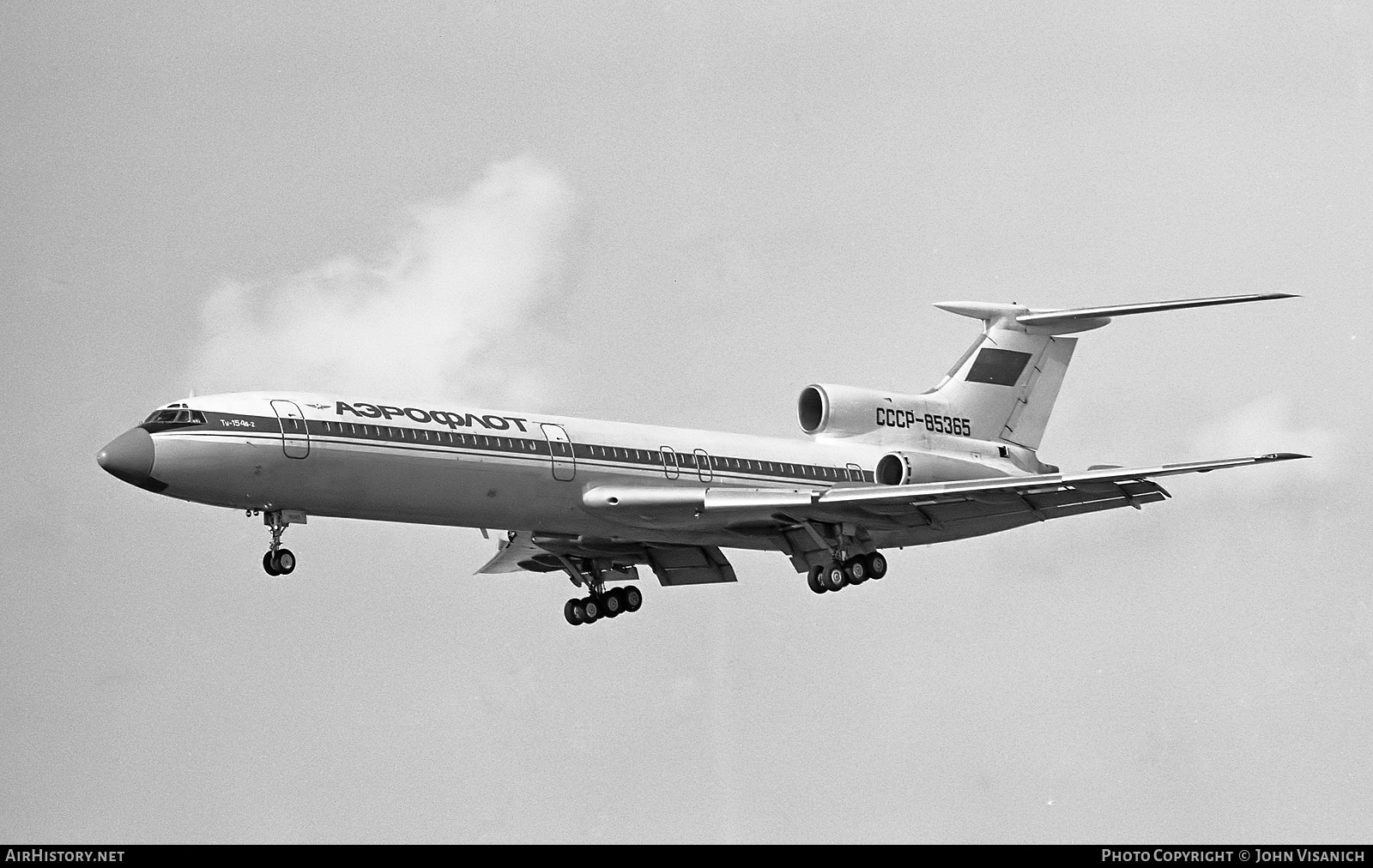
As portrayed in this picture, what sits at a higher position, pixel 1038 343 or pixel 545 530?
pixel 1038 343

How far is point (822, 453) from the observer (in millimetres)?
42250

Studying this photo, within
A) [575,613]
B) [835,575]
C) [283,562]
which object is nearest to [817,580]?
[835,575]

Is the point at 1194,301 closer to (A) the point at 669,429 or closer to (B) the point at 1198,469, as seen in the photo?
(B) the point at 1198,469

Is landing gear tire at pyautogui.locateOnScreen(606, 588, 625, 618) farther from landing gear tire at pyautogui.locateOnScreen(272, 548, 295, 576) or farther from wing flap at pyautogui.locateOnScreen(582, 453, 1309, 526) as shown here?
landing gear tire at pyautogui.locateOnScreen(272, 548, 295, 576)

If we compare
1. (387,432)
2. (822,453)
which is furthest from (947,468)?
(387,432)

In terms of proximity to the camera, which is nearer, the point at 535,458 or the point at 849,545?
the point at 535,458

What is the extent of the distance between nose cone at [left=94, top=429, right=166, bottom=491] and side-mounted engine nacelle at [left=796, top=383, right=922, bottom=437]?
1450cm

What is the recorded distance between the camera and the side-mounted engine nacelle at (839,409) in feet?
142

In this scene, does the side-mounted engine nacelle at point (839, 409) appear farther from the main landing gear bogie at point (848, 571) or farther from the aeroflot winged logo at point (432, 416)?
the aeroflot winged logo at point (432, 416)

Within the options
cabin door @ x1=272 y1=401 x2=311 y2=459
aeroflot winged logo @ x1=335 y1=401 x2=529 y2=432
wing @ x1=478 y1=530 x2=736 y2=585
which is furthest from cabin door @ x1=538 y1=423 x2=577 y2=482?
cabin door @ x1=272 y1=401 x2=311 y2=459

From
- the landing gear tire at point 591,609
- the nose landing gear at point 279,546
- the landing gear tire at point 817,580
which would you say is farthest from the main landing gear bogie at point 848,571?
the nose landing gear at point 279,546

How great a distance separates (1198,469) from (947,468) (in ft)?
25.9

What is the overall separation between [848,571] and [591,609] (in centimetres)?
590

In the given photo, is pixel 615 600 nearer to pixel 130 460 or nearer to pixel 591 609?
pixel 591 609
